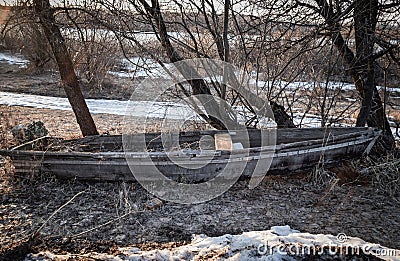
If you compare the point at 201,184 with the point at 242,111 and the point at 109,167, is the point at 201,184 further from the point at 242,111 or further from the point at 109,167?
the point at 242,111

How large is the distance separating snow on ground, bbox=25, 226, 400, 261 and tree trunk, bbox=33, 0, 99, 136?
3.29 meters

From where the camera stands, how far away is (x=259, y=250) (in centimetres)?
212

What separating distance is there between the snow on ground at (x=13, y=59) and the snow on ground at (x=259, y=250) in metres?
15.3

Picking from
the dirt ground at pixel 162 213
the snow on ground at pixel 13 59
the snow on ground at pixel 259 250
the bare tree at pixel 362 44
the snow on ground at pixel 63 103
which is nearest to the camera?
the snow on ground at pixel 259 250

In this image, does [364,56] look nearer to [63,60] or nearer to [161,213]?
[161,213]

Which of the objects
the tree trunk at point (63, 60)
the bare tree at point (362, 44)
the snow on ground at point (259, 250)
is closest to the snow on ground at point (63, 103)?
the tree trunk at point (63, 60)

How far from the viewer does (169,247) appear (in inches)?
96.0

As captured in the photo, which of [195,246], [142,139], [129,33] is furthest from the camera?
[129,33]

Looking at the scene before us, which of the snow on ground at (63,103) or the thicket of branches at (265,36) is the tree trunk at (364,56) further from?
the snow on ground at (63,103)

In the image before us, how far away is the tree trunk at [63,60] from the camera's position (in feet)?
15.0

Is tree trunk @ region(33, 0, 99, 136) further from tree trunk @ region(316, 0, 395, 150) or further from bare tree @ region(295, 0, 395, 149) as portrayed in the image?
tree trunk @ region(316, 0, 395, 150)

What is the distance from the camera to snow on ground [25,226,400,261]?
2062mm

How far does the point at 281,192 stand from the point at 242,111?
2.00 m

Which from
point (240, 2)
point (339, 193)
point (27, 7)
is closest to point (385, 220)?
point (339, 193)
